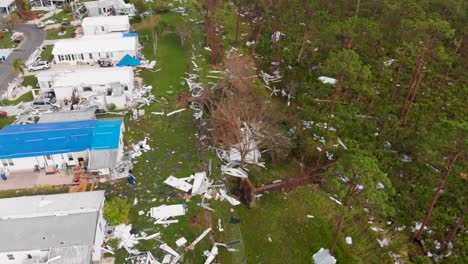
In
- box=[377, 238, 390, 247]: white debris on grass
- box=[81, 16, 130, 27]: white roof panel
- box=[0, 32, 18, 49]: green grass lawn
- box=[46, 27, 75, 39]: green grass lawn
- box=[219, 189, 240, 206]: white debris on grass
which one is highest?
box=[81, 16, 130, 27]: white roof panel

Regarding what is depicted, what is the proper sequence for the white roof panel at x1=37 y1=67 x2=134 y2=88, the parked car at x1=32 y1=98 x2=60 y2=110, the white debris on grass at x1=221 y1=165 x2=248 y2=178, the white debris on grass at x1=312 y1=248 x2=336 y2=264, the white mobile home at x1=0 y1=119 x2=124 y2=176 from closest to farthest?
the white debris on grass at x1=312 y1=248 x2=336 y2=264 < the white mobile home at x1=0 y1=119 x2=124 y2=176 < the white debris on grass at x1=221 y1=165 x2=248 y2=178 < the parked car at x1=32 y1=98 x2=60 y2=110 < the white roof panel at x1=37 y1=67 x2=134 y2=88

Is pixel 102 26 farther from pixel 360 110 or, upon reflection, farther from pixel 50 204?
pixel 360 110

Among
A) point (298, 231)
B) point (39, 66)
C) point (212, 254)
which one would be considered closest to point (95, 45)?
point (39, 66)

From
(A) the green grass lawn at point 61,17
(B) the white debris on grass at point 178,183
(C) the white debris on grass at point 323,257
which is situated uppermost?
(A) the green grass lawn at point 61,17

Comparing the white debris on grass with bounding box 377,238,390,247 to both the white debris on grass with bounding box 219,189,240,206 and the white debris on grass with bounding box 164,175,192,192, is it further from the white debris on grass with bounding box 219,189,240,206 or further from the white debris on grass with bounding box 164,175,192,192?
the white debris on grass with bounding box 164,175,192,192

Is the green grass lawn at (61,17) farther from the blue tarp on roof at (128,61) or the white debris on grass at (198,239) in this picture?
the white debris on grass at (198,239)

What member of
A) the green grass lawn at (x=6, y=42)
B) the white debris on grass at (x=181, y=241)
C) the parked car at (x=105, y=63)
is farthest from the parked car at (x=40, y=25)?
the white debris on grass at (x=181, y=241)

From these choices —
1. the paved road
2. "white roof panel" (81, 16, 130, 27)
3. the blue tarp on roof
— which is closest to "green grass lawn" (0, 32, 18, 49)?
the paved road
